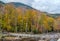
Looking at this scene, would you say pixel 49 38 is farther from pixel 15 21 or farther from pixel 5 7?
pixel 5 7

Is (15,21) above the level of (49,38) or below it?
above

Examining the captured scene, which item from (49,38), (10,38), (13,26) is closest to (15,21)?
(13,26)

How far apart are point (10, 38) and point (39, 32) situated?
1.29 metres

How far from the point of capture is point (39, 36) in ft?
29.4

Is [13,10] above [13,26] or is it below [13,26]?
above

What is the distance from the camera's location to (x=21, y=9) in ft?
31.9

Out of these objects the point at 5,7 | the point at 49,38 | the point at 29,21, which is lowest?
the point at 49,38

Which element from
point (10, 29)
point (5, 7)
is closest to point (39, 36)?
point (10, 29)

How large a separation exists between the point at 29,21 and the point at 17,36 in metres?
0.94

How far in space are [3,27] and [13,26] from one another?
2.01 ft

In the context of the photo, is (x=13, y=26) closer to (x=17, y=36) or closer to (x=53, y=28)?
(x=17, y=36)

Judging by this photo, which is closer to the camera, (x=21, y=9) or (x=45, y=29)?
(x=45, y=29)

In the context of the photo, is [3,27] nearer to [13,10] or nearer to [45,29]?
[13,10]

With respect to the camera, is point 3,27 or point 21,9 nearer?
point 3,27
